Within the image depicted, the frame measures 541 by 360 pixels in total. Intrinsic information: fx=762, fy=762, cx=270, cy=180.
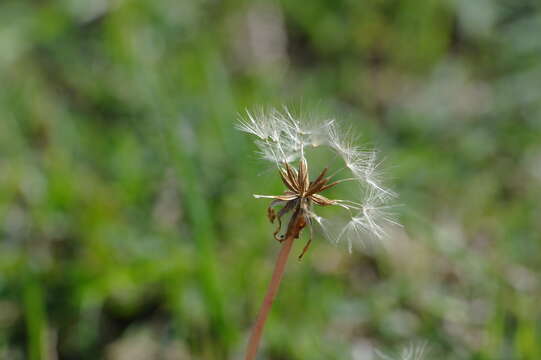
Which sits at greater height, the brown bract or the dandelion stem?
the brown bract

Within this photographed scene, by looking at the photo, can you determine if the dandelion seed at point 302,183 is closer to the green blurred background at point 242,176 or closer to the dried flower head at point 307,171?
the dried flower head at point 307,171

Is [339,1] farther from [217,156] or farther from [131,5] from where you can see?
[217,156]

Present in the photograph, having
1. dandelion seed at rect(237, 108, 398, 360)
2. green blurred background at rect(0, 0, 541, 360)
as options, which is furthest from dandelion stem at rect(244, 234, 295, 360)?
green blurred background at rect(0, 0, 541, 360)

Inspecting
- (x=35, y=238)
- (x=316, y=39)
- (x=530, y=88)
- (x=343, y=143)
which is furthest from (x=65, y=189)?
(x=530, y=88)

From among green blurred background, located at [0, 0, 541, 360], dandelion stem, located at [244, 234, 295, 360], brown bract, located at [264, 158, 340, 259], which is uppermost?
green blurred background, located at [0, 0, 541, 360]

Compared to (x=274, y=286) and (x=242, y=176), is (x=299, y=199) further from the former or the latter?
(x=242, y=176)

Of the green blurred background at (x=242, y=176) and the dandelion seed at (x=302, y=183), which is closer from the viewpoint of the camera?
the dandelion seed at (x=302, y=183)

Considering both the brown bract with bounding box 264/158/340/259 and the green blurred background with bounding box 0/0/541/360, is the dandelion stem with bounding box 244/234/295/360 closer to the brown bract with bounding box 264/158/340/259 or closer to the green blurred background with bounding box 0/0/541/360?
the brown bract with bounding box 264/158/340/259

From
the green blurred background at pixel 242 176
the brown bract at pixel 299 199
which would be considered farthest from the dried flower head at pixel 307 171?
the green blurred background at pixel 242 176

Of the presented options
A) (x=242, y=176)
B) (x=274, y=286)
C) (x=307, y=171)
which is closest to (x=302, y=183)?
(x=307, y=171)
